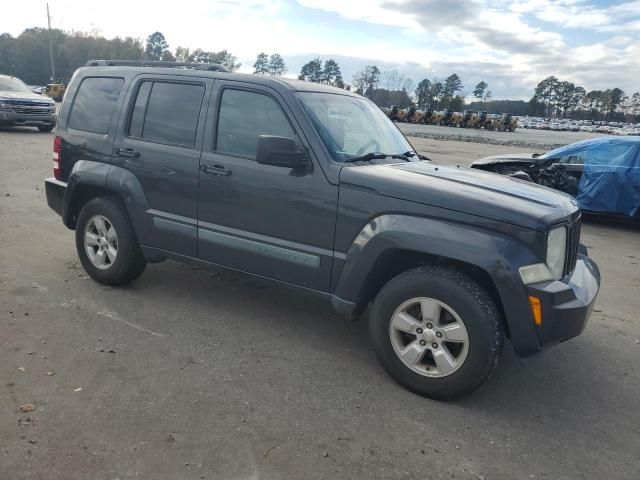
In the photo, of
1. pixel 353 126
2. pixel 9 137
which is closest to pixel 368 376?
pixel 353 126

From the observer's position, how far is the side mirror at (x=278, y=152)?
3582 millimetres

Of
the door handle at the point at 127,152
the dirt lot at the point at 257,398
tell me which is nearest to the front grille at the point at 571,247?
the dirt lot at the point at 257,398

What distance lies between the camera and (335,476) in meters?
2.65

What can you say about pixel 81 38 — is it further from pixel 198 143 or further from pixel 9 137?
pixel 198 143

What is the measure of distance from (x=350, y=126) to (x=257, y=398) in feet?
7.14

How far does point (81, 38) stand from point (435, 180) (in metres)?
103

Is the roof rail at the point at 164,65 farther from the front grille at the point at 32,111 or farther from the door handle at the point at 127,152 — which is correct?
the front grille at the point at 32,111

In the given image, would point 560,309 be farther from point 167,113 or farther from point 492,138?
point 492,138

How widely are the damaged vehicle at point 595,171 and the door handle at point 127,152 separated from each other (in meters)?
6.41

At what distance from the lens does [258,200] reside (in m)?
3.96

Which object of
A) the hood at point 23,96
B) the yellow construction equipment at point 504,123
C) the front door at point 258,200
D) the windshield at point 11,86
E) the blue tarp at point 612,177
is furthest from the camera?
the yellow construction equipment at point 504,123

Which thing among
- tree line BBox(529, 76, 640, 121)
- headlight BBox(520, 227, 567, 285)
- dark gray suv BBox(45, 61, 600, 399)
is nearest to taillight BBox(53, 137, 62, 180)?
dark gray suv BBox(45, 61, 600, 399)

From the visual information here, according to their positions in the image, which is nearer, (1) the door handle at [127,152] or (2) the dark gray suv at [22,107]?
(1) the door handle at [127,152]

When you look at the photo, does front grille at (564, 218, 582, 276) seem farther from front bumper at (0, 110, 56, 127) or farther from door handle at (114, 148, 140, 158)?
front bumper at (0, 110, 56, 127)
